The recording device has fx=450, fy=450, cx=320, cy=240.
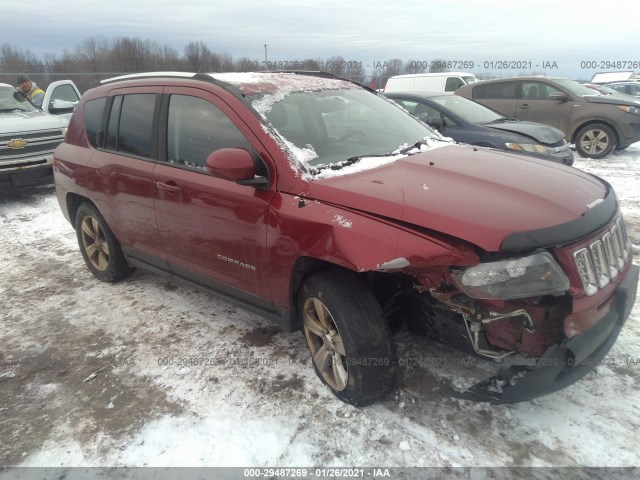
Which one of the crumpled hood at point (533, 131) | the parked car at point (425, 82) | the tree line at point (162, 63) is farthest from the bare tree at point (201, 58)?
the crumpled hood at point (533, 131)

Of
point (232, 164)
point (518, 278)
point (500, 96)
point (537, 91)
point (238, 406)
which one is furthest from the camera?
point (500, 96)

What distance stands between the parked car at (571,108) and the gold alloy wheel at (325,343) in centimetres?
925

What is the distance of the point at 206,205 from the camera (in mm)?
2961

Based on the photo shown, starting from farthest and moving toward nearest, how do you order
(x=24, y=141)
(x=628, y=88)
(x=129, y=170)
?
1. (x=628, y=88)
2. (x=24, y=141)
3. (x=129, y=170)

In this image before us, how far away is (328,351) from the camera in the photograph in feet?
8.74

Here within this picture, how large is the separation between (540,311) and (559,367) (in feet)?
0.87

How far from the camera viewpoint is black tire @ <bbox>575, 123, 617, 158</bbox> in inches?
369

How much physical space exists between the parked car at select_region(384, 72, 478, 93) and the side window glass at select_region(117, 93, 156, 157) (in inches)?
432

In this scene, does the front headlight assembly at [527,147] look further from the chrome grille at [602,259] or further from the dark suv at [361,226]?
the chrome grille at [602,259]

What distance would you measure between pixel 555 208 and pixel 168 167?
250 centimetres

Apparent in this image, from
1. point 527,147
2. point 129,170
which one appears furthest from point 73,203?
point 527,147

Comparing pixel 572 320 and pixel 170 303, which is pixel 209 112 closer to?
pixel 170 303

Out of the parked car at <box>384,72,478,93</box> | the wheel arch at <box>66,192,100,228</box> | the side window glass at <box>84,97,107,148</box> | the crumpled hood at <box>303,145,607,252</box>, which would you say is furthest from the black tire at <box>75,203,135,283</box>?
the parked car at <box>384,72,478,93</box>

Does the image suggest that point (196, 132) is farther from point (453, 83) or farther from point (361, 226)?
point (453, 83)
